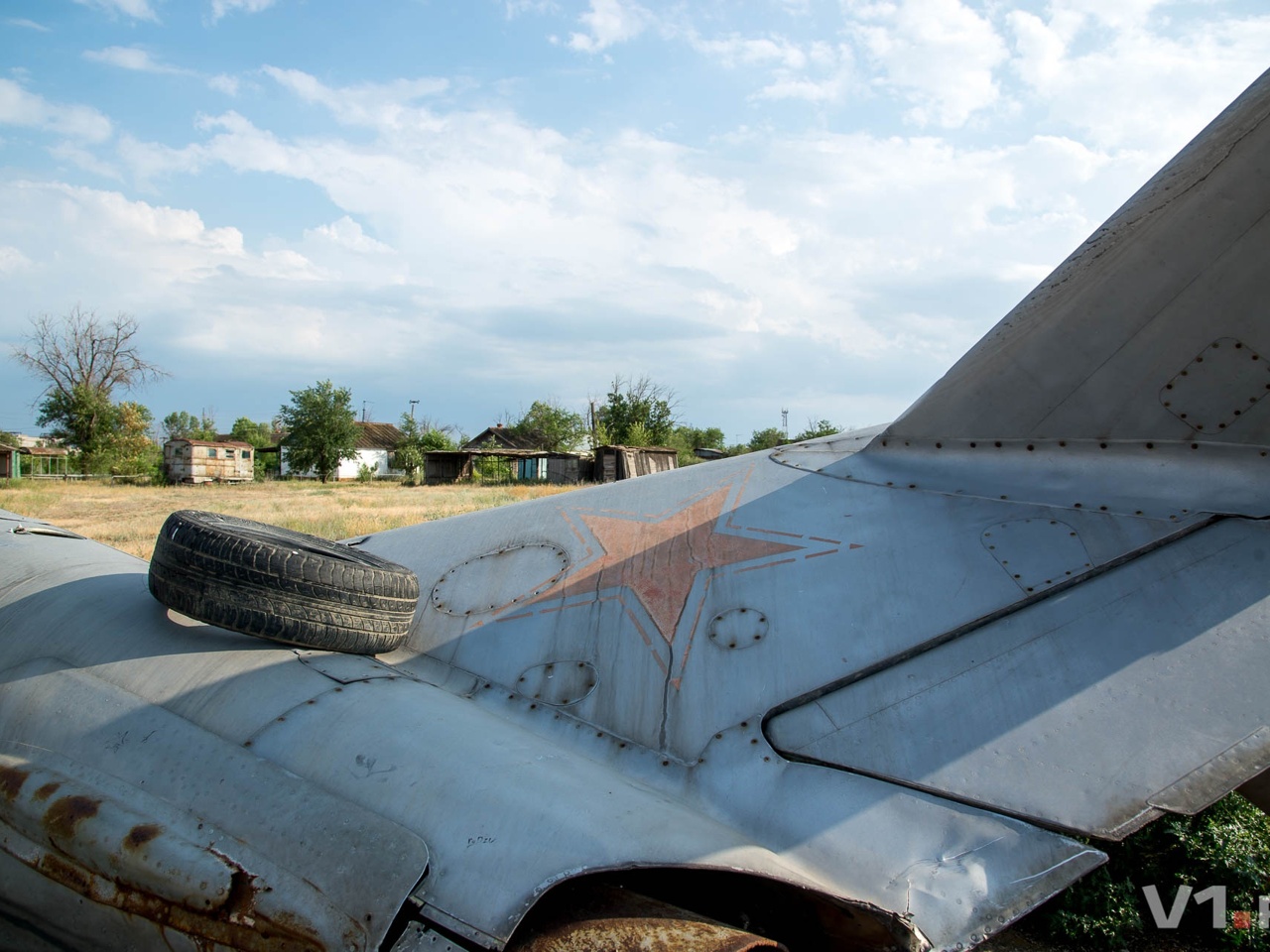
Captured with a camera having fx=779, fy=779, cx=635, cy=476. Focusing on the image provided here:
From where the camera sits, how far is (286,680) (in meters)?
2.91

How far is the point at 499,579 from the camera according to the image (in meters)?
3.95

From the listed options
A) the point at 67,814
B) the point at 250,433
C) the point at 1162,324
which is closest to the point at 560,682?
the point at 67,814

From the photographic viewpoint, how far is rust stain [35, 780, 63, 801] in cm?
250

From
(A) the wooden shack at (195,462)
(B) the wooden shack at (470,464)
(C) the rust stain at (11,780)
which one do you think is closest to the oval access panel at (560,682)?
(C) the rust stain at (11,780)

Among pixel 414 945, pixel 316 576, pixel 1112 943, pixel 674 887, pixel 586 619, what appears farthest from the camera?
pixel 1112 943

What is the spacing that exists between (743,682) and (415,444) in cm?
6356

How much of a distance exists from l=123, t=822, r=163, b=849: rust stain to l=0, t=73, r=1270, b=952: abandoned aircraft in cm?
1

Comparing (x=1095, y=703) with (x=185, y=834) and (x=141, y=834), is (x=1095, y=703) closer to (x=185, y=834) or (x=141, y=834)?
(x=185, y=834)

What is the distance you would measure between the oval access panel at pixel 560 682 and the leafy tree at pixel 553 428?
5438 cm

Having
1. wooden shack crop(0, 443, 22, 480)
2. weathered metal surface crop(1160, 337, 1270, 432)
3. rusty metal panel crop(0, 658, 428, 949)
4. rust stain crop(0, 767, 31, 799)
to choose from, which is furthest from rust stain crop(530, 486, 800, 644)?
wooden shack crop(0, 443, 22, 480)

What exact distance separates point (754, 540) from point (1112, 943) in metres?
2.77

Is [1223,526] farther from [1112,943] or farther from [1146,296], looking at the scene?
[1112,943]

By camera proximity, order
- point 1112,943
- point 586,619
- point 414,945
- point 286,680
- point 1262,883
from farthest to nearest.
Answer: point 1262,883 < point 1112,943 < point 586,619 < point 286,680 < point 414,945

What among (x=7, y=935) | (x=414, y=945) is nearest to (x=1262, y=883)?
(x=414, y=945)
